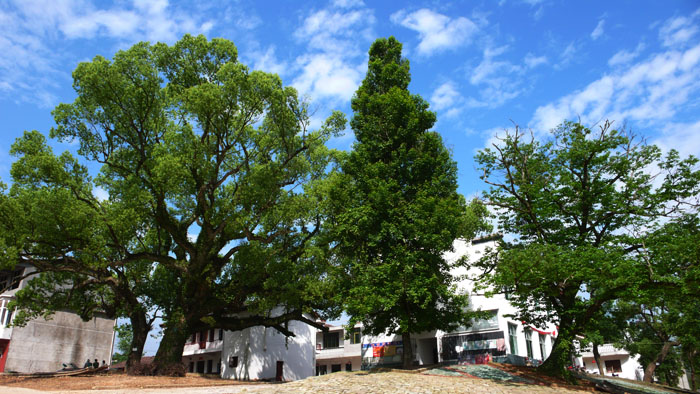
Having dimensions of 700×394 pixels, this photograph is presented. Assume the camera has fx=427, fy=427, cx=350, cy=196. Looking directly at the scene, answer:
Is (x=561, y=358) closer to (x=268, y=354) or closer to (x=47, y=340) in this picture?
(x=268, y=354)

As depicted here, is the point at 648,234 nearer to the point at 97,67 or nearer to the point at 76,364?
the point at 97,67

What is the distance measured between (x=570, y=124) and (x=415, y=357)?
58.3ft

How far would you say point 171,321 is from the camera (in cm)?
2138

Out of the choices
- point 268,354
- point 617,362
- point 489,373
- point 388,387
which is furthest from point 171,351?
point 617,362

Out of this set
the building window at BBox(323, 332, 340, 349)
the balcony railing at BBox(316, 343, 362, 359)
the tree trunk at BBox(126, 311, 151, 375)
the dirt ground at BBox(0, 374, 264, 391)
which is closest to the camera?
the dirt ground at BBox(0, 374, 264, 391)

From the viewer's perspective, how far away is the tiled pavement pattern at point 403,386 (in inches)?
548

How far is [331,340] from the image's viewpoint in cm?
3959

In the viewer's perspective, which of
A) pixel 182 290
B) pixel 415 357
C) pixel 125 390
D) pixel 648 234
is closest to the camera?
pixel 125 390

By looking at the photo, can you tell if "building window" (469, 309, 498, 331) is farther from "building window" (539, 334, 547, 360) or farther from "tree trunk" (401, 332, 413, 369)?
"building window" (539, 334, 547, 360)

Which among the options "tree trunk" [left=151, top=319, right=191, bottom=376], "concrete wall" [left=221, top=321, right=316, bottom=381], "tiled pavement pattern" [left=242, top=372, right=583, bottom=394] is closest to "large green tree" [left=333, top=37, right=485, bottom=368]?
"tiled pavement pattern" [left=242, top=372, right=583, bottom=394]

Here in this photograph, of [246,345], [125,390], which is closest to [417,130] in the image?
[125,390]

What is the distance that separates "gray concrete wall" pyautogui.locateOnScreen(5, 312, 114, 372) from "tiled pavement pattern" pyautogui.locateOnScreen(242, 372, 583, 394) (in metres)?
27.5

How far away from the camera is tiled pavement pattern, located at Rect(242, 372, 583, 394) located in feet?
45.7

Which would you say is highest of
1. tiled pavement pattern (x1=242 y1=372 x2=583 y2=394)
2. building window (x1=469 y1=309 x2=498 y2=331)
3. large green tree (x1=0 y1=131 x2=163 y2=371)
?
large green tree (x1=0 y1=131 x2=163 y2=371)
